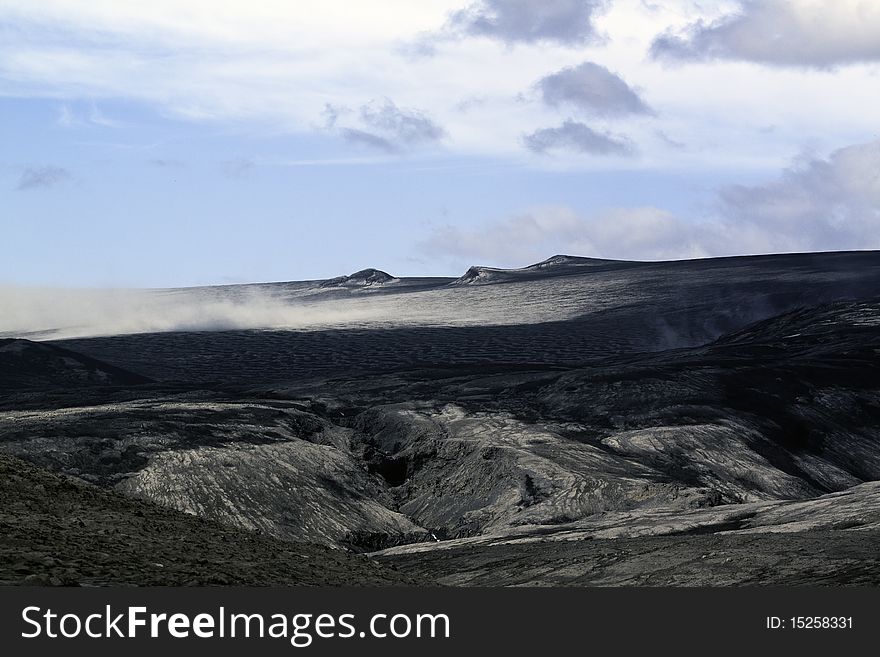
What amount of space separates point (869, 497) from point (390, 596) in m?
26.0

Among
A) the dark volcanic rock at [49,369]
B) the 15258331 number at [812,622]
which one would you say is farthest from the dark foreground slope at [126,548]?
the dark volcanic rock at [49,369]

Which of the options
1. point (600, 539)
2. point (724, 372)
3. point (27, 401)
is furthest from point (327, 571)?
point (27, 401)

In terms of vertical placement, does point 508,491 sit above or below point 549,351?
below

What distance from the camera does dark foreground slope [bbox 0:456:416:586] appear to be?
19625mm

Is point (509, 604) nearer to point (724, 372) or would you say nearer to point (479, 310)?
point (724, 372)

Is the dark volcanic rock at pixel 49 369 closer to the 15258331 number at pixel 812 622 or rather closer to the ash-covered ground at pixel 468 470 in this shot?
the ash-covered ground at pixel 468 470

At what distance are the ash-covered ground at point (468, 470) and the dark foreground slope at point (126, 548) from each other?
0.09 m

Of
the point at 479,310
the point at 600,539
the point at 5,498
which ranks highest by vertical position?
the point at 479,310

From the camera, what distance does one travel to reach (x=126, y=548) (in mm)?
22281

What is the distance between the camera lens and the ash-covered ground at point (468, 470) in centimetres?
2570

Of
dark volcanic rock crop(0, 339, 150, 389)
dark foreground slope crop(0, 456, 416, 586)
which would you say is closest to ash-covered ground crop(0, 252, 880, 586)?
dark foreground slope crop(0, 456, 416, 586)

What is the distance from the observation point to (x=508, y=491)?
53.1m

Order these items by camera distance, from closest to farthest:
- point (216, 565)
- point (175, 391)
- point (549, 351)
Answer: point (216, 565)
point (175, 391)
point (549, 351)

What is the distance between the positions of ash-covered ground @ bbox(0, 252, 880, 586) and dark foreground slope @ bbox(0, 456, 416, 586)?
9cm
